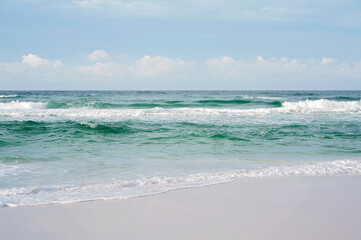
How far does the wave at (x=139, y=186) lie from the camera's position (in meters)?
4.39

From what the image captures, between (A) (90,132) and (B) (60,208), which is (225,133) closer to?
(A) (90,132)

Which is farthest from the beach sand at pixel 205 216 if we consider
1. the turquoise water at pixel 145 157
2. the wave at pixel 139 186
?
the turquoise water at pixel 145 157

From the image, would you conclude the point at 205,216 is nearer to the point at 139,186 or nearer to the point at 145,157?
the point at 139,186

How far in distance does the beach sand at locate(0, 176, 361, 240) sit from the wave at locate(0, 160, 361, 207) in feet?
0.81

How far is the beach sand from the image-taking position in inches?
128

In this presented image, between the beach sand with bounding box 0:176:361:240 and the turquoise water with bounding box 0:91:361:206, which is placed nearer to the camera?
the beach sand with bounding box 0:176:361:240

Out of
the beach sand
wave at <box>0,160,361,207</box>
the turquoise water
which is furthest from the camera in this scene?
the turquoise water

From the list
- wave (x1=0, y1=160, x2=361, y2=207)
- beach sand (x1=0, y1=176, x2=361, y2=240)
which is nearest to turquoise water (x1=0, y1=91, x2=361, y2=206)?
wave (x1=0, y1=160, x2=361, y2=207)

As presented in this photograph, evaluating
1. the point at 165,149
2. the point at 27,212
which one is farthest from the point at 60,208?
the point at 165,149

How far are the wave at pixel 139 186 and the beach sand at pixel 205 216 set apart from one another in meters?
0.25

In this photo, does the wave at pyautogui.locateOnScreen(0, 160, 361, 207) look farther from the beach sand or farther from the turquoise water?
the beach sand

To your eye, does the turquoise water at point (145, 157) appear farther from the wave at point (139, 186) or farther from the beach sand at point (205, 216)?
the beach sand at point (205, 216)

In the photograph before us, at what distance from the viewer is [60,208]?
3.99 metres

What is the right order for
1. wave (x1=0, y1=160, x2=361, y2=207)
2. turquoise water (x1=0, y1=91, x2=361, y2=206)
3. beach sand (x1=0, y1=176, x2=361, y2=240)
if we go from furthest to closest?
turquoise water (x1=0, y1=91, x2=361, y2=206), wave (x1=0, y1=160, x2=361, y2=207), beach sand (x1=0, y1=176, x2=361, y2=240)
